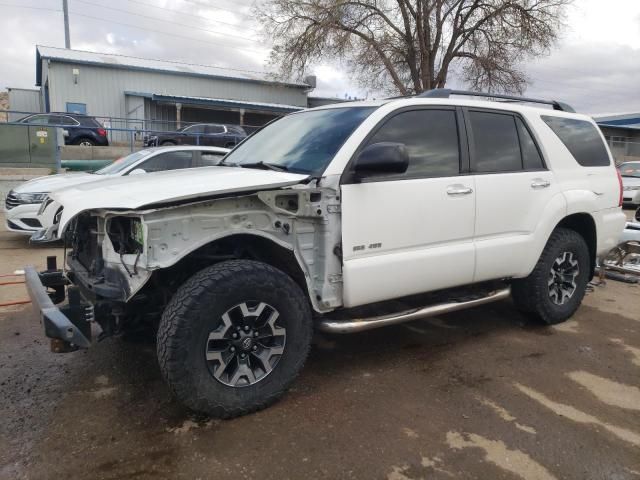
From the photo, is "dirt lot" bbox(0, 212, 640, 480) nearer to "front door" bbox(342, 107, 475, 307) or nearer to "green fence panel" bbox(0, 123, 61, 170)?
"front door" bbox(342, 107, 475, 307)

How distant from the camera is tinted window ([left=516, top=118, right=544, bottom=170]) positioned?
4391 mm

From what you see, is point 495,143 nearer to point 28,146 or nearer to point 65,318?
point 65,318

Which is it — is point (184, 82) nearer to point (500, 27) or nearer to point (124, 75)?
point (124, 75)

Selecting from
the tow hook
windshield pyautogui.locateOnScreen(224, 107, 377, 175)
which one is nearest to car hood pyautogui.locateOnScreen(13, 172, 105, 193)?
windshield pyautogui.locateOnScreen(224, 107, 377, 175)

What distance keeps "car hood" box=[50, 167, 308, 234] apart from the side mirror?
0.40m

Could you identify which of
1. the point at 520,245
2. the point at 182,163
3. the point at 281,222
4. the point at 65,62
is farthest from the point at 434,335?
the point at 65,62

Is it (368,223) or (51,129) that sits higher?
(51,129)

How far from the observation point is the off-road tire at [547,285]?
179 inches

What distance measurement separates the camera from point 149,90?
32562mm

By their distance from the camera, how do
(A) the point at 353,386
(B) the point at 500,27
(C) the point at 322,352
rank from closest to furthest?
1. (A) the point at 353,386
2. (C) the point at 322,352
3. (B) the point at 500,27

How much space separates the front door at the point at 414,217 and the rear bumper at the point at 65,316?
60.4 inches

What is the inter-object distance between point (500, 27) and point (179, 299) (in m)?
24.8

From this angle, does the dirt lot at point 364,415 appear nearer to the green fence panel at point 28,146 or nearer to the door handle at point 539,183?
the door handle at point 539,183

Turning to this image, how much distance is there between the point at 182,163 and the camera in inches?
320
